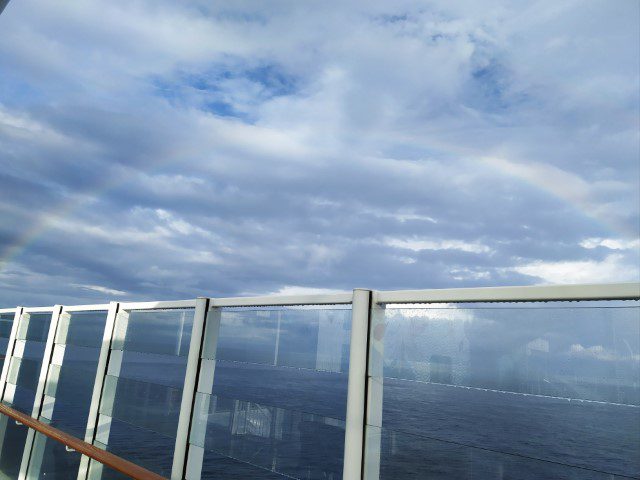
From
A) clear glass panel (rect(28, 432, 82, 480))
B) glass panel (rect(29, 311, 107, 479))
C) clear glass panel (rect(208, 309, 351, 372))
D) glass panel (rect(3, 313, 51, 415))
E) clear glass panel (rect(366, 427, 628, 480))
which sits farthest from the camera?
glass panel (rect(3, 313, 51, 415))

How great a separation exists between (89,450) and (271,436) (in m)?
1.75

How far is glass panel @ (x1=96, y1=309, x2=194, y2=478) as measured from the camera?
9.05 ft

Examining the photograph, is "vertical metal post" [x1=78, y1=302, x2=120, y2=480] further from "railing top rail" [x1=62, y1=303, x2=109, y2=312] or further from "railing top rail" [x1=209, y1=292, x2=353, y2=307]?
"railing top rail" [x1=209, y1=292, x2=353, y2=307]

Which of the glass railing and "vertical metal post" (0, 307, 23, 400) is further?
"vertical metal post" (0, 307, 23, 400)

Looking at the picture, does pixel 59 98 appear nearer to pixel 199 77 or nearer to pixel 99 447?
pixel 199 77

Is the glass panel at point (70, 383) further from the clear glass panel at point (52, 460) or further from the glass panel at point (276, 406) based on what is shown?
the glass panel at point (276, 406)

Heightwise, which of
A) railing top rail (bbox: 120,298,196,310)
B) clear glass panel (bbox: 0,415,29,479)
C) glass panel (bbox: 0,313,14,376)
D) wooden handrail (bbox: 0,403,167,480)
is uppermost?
railing top rail (bbox: 120,298,196,310)

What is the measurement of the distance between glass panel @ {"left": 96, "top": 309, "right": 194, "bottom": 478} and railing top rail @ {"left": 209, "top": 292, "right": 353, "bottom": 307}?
1.25ft

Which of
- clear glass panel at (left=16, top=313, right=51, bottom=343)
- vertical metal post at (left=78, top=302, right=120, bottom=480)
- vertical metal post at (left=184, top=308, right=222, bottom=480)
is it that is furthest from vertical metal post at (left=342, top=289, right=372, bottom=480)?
clear glass panel at (left=16, top=313, right=51, bottom=343)

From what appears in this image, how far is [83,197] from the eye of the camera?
12.1m

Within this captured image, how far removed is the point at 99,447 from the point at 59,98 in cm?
1414

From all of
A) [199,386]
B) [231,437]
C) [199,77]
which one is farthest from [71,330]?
[199,77]

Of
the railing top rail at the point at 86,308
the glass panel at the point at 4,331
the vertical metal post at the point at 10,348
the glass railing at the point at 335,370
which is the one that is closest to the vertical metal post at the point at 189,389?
the glass railing at the point at 335,370

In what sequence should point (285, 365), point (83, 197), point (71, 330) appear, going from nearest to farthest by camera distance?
point (285, 365) → point (71, 330) → point (83, 197)
